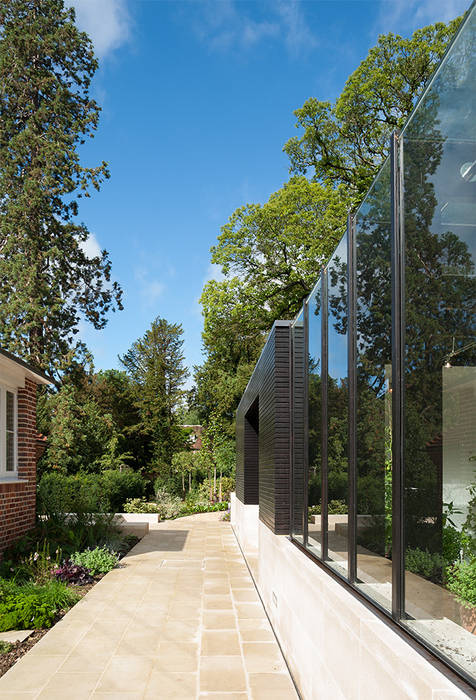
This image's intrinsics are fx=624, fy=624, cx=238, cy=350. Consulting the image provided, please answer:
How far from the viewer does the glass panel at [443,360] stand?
75.1 inches

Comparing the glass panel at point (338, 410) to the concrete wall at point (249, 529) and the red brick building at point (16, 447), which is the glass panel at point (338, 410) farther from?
the concrete wall at point (249, 529)

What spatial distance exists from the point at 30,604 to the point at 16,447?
11.9ft

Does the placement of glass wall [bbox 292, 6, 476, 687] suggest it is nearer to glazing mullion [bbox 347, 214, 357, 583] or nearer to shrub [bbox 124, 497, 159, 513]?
glazing mullion [bbox 347, 214, 357, 583]

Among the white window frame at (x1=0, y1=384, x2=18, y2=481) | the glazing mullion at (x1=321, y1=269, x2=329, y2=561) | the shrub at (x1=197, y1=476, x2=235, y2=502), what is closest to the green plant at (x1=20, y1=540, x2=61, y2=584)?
the white window frame at (x1=0, y1=384, x2=18, y2=481)

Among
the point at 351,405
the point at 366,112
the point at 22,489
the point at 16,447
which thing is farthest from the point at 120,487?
the point at 351,405

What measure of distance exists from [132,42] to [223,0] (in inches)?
117

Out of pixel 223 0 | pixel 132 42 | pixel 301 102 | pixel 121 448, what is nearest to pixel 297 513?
pixel 223 0

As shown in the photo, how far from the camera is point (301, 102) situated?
2042 cm

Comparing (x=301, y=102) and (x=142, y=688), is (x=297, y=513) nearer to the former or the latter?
(x=142, y=688)

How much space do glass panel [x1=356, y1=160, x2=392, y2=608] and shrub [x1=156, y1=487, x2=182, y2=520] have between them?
16883 millimetres

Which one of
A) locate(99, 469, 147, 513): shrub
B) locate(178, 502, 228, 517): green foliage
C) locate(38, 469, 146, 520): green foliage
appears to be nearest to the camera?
locate(38, 469, 146, 520): green foliage

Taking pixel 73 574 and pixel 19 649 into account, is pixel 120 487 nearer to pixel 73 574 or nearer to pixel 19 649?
pixel 73 574

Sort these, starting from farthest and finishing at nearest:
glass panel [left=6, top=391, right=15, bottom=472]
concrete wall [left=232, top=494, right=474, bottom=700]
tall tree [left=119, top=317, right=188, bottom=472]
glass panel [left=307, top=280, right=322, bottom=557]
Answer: tall tree [left=119, top=317, right=188, bottom=472] < glass panel [left=6, top=391, right=15, bottom=472] < glass panel [left=307, top=280, right=322, bottom=557] < concrete wall [left=232, top=494, right=474, bottom=700]

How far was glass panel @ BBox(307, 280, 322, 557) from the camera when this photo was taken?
4.60 metres
